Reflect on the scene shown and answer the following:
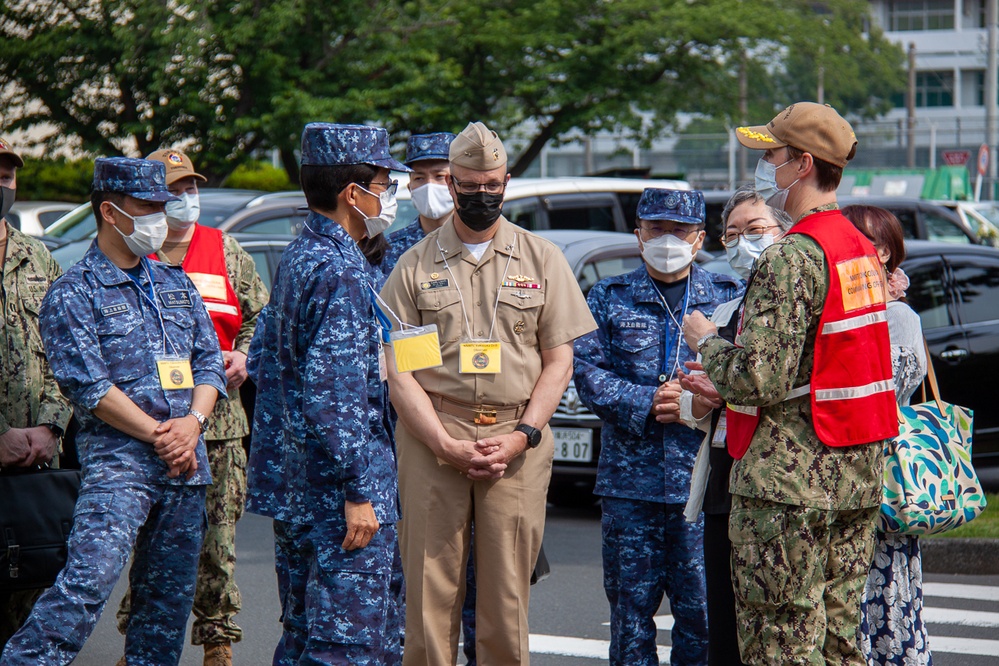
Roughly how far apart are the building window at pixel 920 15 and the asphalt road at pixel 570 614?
2666 inches

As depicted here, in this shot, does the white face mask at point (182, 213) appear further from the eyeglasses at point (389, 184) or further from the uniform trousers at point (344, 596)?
the uniform trousers at point (344, 596)

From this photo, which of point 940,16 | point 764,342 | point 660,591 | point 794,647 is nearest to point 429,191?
point 660,591

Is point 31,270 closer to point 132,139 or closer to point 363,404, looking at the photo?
point 363,404

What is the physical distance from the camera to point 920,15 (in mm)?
70625

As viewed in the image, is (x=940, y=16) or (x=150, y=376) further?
(x=940, y=16)

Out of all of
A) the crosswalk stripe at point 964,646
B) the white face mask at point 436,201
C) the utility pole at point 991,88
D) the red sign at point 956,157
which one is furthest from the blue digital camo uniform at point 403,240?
the utility pole at point 991,88

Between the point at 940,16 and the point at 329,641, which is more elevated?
the point at 940,16

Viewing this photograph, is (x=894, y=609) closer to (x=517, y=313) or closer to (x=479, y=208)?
(x=517, y=313)

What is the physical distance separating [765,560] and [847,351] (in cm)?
67

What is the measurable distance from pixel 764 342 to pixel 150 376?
87.5 inches

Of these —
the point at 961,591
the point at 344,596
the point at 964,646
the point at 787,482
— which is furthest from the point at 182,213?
the point at 961,591

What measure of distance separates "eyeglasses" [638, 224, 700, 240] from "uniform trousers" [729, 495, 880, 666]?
5.02 feet

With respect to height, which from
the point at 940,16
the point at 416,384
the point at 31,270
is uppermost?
the point at 940,16

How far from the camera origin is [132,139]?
22.0 meters
